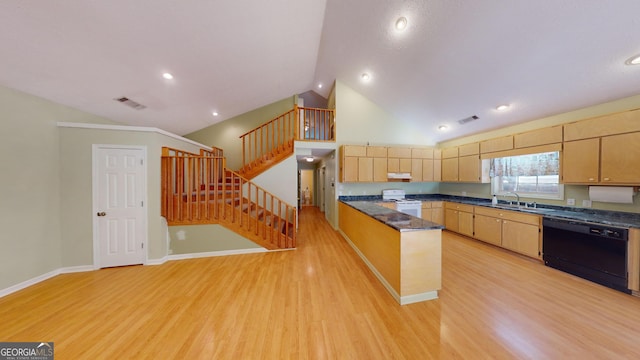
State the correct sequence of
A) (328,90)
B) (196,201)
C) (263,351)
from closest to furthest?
(263,351) < (196,201) < (328,90)

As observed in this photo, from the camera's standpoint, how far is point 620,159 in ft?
8.07

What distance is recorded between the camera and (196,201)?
3.45 metres

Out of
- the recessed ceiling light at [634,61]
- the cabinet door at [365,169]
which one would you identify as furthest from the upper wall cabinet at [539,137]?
the cabinet door at [365,169]

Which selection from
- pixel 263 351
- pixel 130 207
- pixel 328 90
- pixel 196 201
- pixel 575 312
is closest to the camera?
pixel 263 351

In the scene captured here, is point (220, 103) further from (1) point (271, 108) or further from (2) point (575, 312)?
(2) point (575, 312)

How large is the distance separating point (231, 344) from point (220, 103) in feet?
16.5

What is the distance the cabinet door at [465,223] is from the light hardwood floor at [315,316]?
4.05 ft

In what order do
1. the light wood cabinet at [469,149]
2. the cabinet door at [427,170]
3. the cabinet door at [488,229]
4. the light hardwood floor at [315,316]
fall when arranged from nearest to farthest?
the light hardwood floor at [315,316], the cabinet door at [488,229], the light wood cabinet at [469,149], the cabinet door at [427,170]

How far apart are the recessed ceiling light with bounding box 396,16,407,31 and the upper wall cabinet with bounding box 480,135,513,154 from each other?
10.1ft

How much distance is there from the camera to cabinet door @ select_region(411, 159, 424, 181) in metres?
4.98

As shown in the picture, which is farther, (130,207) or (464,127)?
(464,127)

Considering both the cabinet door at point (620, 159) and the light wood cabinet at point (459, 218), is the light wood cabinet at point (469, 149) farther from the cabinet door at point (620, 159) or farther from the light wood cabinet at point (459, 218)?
the cabinet door at point (620, 159)

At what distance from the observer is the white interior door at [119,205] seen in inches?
117

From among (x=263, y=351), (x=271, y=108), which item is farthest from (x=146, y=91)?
(x=263, y=351)
